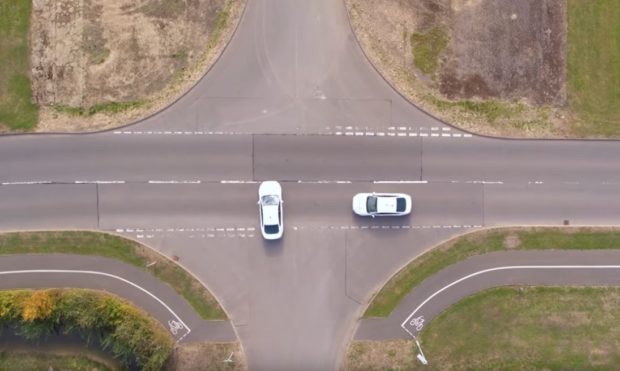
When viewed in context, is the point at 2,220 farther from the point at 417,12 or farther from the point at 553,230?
the point at 553,230

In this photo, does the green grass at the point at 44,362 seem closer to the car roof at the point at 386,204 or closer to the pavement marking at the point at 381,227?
the pavement marking at the point at 381,227

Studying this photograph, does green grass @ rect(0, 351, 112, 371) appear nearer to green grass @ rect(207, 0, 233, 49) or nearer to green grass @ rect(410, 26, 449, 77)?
green grass @ rect(207, 0, 233, 49)

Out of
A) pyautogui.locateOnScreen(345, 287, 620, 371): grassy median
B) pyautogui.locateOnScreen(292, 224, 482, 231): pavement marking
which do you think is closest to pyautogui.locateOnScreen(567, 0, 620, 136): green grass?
pyautogui.locateOnScreen(292, 224, 482, 231): pavement marking

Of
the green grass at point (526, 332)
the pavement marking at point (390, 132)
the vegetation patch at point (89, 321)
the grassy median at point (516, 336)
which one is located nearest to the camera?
the vegetation patch at point (89, 321)

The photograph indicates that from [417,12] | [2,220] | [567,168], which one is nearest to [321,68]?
[417,12]

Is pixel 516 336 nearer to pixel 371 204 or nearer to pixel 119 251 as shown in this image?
pixel 371 204

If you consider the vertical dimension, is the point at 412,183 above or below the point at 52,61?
below

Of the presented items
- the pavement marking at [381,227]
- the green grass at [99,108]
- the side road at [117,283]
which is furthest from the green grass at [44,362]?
the pavement marking at [381,227]
